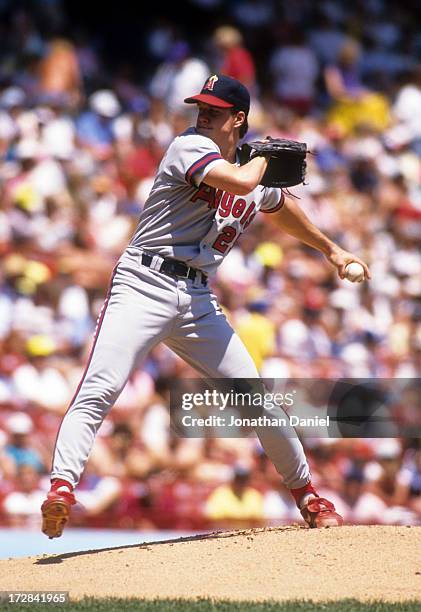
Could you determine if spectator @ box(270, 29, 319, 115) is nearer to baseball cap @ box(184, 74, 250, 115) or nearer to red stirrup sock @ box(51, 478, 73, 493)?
baseball cap @ box(184, 74, 250, 115)

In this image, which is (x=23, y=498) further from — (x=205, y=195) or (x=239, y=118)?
(x=239, y=118)

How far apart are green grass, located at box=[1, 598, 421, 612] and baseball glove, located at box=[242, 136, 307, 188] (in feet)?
5.35

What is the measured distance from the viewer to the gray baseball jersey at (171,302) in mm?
4477

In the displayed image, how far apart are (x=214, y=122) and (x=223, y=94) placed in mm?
125

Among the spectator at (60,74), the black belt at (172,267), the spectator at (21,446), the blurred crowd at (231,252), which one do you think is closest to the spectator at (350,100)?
the blurred crowd at (231,252)

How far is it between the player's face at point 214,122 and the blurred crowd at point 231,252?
95 centimetres

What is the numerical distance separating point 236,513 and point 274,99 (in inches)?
234

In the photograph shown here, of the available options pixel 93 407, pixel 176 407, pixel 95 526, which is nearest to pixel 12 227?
pixel 176 407

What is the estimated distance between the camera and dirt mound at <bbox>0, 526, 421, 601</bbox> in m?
4.19

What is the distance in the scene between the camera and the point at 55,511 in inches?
170

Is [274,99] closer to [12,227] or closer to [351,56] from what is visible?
[351,56]

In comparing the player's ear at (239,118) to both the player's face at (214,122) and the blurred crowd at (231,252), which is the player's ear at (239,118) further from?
the blurred crowd at (231,252)

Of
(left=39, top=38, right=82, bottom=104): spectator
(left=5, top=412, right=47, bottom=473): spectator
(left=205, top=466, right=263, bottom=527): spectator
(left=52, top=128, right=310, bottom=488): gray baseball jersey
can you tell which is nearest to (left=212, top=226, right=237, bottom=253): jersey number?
(left=52, top=128, right=310, bottom=488): gray baseball jersey

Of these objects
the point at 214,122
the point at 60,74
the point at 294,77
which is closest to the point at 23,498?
the point at 214,122
